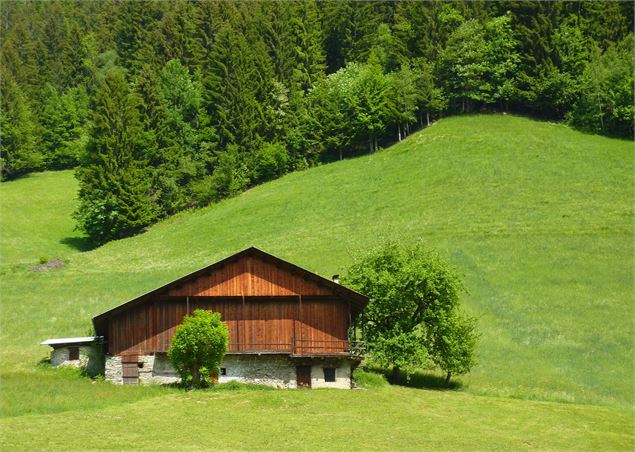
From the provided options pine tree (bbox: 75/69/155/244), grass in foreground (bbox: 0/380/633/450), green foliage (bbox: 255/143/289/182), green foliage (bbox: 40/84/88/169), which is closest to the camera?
grass in foreground (bbox: 0/380/633/450)

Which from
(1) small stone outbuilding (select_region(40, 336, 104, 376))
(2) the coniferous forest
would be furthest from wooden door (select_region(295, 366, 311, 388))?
(2) the coniferous forest

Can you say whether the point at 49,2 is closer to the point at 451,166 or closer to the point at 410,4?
the point at 410,4

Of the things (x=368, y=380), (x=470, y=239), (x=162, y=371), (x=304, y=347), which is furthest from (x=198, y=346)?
(x=470, y=239)

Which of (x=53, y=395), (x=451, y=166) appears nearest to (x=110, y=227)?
(x=451, y=166)

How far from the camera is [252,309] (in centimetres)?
4347

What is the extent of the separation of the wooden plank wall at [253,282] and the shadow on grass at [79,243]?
45231 millimetres

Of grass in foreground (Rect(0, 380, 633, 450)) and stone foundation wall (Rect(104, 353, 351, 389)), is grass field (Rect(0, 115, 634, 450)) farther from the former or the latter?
stone foundation wall (Rect(104, 353, 351, 389))

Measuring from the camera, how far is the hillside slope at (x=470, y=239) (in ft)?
161

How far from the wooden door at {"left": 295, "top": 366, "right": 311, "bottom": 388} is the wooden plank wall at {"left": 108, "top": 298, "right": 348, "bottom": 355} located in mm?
840

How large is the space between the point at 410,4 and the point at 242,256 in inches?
3130

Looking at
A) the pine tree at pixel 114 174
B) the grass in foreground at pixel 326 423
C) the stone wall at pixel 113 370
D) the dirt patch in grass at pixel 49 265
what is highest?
the pine tree at pixel 114 174

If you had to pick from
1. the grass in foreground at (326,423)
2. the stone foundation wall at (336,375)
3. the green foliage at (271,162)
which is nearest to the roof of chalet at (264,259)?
the stone foundation wall at (336,375)

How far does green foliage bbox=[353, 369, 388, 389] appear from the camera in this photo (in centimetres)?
4178

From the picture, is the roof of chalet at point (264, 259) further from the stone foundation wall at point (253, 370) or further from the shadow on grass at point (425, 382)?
the shadow on grass at point (425, 382)
